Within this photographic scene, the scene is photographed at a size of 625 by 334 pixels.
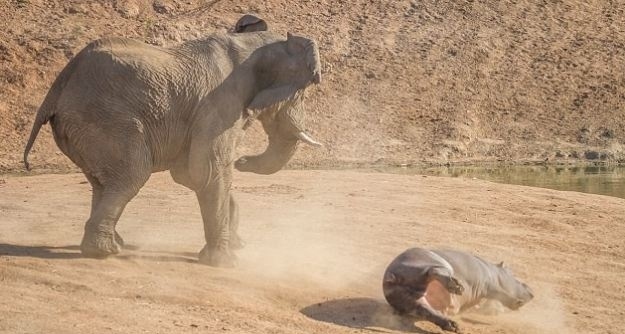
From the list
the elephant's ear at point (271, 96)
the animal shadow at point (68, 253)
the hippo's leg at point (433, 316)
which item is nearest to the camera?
the hippo's leg at point (433, 316)

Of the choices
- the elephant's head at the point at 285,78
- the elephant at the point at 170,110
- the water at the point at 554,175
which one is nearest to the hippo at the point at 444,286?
the elephant at the point at 170,110

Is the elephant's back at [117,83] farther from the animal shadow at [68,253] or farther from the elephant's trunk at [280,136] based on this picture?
the animal shadow at [68,253]

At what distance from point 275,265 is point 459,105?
16636mm

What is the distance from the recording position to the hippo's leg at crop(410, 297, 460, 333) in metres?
8.08

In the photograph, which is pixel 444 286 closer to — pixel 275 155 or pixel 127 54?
pixel 275 155

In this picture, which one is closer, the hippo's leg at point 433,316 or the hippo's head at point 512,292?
the hippo's leg at point 433,316

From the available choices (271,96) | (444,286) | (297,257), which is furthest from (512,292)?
(271,96)

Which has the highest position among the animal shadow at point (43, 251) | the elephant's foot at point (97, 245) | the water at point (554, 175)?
the elephant's foot at point (97, 245)

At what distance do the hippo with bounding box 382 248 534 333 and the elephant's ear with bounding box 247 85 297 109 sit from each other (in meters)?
1.96

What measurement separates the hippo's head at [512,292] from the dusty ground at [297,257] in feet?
0.34

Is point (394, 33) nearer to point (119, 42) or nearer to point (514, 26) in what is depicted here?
point (514, 26)

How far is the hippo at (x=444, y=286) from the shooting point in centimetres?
828

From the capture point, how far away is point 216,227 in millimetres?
9820

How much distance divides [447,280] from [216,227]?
240cm
